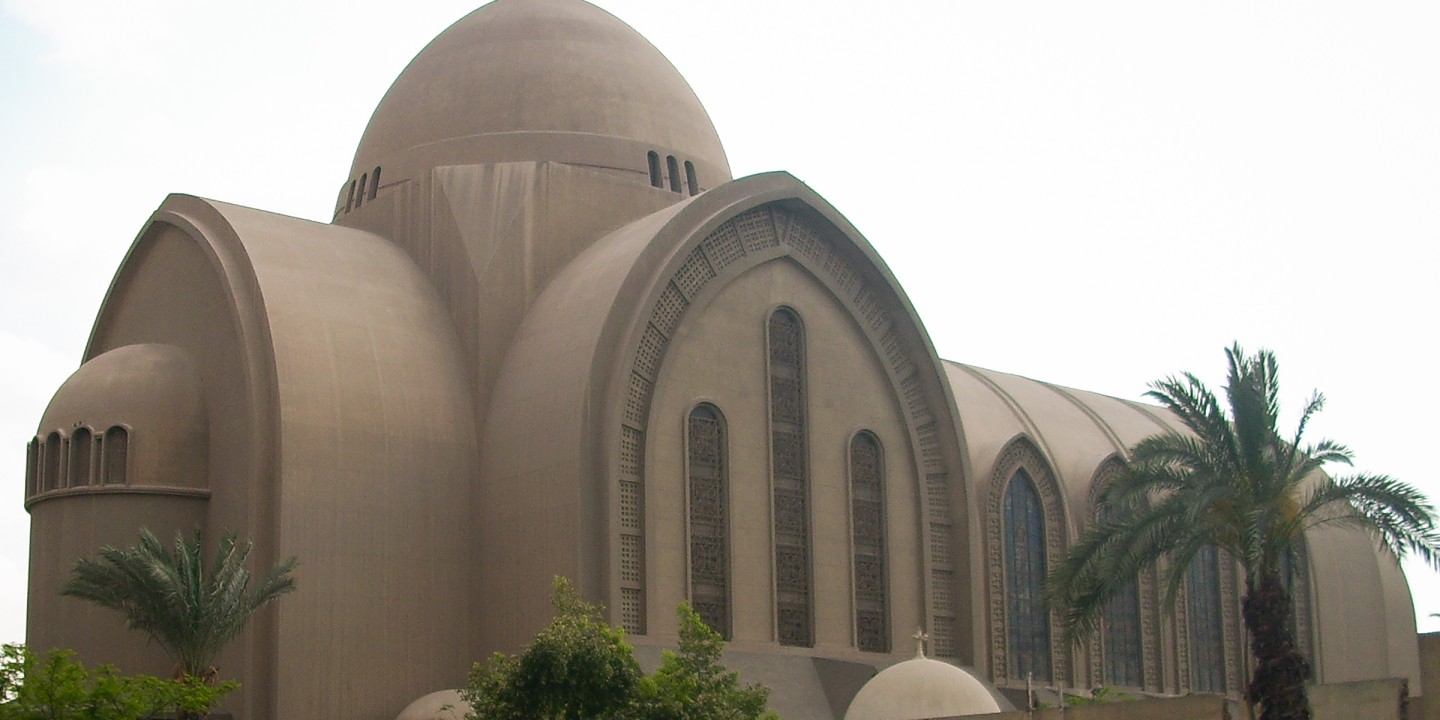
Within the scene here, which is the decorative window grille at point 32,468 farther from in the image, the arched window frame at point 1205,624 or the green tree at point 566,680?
the arched window frame at point 1205,624

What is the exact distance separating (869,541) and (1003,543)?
426 centimetres

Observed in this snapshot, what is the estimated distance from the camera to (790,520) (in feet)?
86.9

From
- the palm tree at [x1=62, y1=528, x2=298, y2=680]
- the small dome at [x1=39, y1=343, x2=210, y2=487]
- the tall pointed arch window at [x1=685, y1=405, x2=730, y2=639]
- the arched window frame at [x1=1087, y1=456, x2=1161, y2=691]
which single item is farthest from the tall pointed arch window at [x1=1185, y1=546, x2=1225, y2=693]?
the palm tree at [x1=62, y1=528, x2=298, y2=680]

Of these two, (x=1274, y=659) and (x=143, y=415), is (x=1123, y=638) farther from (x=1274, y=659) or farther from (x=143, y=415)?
(x=143, y=415)

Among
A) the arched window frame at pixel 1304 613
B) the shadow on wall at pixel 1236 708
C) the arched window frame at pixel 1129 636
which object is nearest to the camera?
the shadow on wall at pixel 1236 708

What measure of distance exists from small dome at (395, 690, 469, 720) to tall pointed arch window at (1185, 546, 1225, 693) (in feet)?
51.2

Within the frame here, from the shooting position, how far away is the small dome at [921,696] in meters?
21.9

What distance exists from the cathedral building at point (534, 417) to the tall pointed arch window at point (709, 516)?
0.14 feet

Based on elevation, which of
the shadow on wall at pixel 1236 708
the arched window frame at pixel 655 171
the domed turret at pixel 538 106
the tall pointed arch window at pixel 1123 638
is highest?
the domed turret at pixel 538 106

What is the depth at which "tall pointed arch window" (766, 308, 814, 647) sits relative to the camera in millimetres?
26109

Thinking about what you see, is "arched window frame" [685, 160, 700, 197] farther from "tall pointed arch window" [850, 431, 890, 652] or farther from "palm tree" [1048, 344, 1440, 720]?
"palm tree" [1048, 344, 1440, 720]

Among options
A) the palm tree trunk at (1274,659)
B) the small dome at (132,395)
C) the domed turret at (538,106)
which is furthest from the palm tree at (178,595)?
the palm tree trunk at (1274,659)

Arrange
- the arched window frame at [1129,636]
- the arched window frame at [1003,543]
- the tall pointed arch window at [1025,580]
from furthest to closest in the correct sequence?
the arched window frame at [1129,636] → the tall pointed arch window at [1025,580] → the arched window frame at [1003,543]

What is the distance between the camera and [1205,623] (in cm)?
3441
